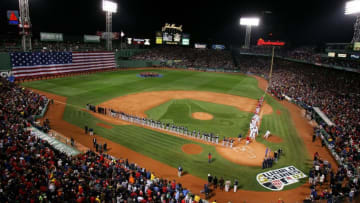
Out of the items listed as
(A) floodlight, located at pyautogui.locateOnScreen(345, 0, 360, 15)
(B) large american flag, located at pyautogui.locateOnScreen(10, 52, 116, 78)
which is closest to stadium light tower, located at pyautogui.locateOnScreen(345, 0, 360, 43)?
(A) floodlight, located at pyautogui.locateOnScreen(345, 0, 360, 15)

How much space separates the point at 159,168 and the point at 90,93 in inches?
1083

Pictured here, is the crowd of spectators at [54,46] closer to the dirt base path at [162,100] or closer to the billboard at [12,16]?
the billboard at [12,16]

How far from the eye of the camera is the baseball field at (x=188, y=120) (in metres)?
19.0

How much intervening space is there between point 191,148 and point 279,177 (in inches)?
309

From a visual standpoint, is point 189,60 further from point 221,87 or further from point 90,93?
point 90,93

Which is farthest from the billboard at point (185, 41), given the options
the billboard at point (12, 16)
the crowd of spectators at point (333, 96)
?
the billboard at point (12, 16)

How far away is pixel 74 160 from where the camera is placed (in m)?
15.6

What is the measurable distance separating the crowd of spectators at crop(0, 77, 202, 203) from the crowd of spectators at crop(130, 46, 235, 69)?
227ft

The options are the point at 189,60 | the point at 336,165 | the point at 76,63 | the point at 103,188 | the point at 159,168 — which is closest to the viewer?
the point at 103,188

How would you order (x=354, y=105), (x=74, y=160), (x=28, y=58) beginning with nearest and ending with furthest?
(x=74, y=160) < (x=354, y=105) < (x=28, y=58)

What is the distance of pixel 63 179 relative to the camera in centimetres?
1208

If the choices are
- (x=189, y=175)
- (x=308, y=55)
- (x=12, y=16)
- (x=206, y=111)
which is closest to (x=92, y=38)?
(x=12, y=16)

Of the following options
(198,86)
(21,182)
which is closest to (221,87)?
(198,86)

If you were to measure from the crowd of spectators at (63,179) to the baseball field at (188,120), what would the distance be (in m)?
4.60
